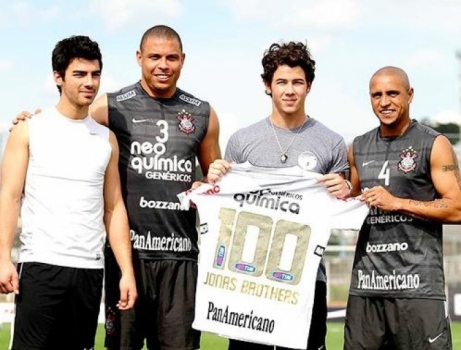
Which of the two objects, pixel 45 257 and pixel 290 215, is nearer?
pixel 45 257

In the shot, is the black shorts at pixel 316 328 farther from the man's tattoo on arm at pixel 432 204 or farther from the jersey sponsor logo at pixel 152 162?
the jersey sponsor logo at pixel 152 162

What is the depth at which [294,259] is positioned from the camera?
6188mm

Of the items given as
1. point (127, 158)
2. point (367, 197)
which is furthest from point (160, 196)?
point (367, 197)

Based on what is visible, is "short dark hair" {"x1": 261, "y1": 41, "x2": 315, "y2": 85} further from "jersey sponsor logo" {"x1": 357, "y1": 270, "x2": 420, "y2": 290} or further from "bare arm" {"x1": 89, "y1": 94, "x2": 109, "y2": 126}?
"jersey sponsor logo" {"x1": 357, "y1": 270, "x2": 420, "y2": 290}

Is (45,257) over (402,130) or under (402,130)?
under

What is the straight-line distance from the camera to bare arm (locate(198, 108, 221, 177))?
654 cm

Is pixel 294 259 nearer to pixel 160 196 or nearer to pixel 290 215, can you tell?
pixel 290 215

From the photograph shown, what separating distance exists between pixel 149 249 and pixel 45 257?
0.83 metres

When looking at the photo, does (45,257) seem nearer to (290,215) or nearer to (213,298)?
(213,298)

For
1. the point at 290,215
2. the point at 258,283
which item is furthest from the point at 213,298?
the point at 290,215

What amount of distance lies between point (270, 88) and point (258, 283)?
1.26 m

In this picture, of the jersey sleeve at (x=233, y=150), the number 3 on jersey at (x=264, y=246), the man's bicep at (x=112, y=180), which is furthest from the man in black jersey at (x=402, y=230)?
the man's bicep at (x=112, y=180)

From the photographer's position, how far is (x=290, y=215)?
6242 millimetres

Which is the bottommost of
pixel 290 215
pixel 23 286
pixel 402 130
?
pixel 23 286
